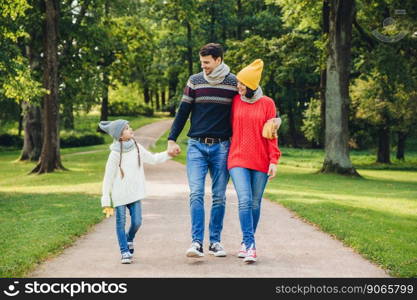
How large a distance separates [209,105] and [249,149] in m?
0.69

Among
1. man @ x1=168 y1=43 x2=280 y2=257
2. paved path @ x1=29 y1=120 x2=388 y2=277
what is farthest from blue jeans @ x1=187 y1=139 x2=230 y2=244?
paved path @ x1=29 y1=120 x2=388 y2=277

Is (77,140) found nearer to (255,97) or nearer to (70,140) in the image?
(70,140)

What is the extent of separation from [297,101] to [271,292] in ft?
158

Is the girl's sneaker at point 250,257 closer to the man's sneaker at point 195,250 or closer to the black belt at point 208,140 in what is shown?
the man's sneaker at point 195,250

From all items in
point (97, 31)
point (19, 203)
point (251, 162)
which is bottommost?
point (19, 203)

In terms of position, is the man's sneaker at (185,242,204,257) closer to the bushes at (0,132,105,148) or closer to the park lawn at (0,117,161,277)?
the park lawn at (0,117,161,277)

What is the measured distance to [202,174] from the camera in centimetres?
710

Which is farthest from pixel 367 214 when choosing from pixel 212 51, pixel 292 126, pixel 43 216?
pixel 292 126

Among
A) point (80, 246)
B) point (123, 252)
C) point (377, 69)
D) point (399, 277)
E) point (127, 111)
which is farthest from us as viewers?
point (127, 111)

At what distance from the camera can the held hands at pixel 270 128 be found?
6926 mm

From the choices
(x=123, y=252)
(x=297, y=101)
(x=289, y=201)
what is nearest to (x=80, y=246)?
(x=123, y=252)

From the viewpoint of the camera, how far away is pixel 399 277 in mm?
6422

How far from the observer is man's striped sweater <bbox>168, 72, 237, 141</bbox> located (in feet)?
23.2

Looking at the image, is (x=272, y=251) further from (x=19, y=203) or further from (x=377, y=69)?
(x=377, y=69)
